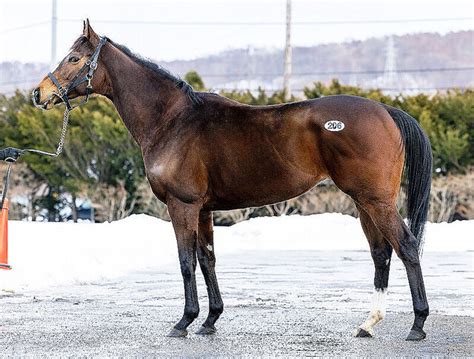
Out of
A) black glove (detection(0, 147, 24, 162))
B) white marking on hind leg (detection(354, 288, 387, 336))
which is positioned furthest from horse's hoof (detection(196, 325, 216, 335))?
black glove (detection(0, 147, 24, 162))

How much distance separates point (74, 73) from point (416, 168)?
321 centimetres

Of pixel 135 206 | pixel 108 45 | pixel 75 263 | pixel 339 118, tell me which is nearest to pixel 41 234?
pixel 75 263

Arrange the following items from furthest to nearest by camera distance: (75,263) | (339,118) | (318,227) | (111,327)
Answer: (318,227), (75,263), (111,327), (339,118)

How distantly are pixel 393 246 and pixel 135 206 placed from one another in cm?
2063

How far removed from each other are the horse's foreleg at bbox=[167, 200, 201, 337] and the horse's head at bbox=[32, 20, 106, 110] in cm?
148

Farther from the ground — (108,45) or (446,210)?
(108,45)

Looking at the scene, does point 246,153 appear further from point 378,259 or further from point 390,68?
point 390,68

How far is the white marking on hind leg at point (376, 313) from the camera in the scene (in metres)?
8.73

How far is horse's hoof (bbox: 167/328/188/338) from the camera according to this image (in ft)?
28.6

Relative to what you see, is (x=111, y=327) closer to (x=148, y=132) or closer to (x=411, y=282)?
(x=148, y=132)

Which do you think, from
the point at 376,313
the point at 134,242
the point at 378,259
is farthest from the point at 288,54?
the point at 376,313

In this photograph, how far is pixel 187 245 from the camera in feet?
29.2

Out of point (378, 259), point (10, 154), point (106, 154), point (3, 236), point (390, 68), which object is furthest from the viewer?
point (390, 68)

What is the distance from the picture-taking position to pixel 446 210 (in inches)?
1063
